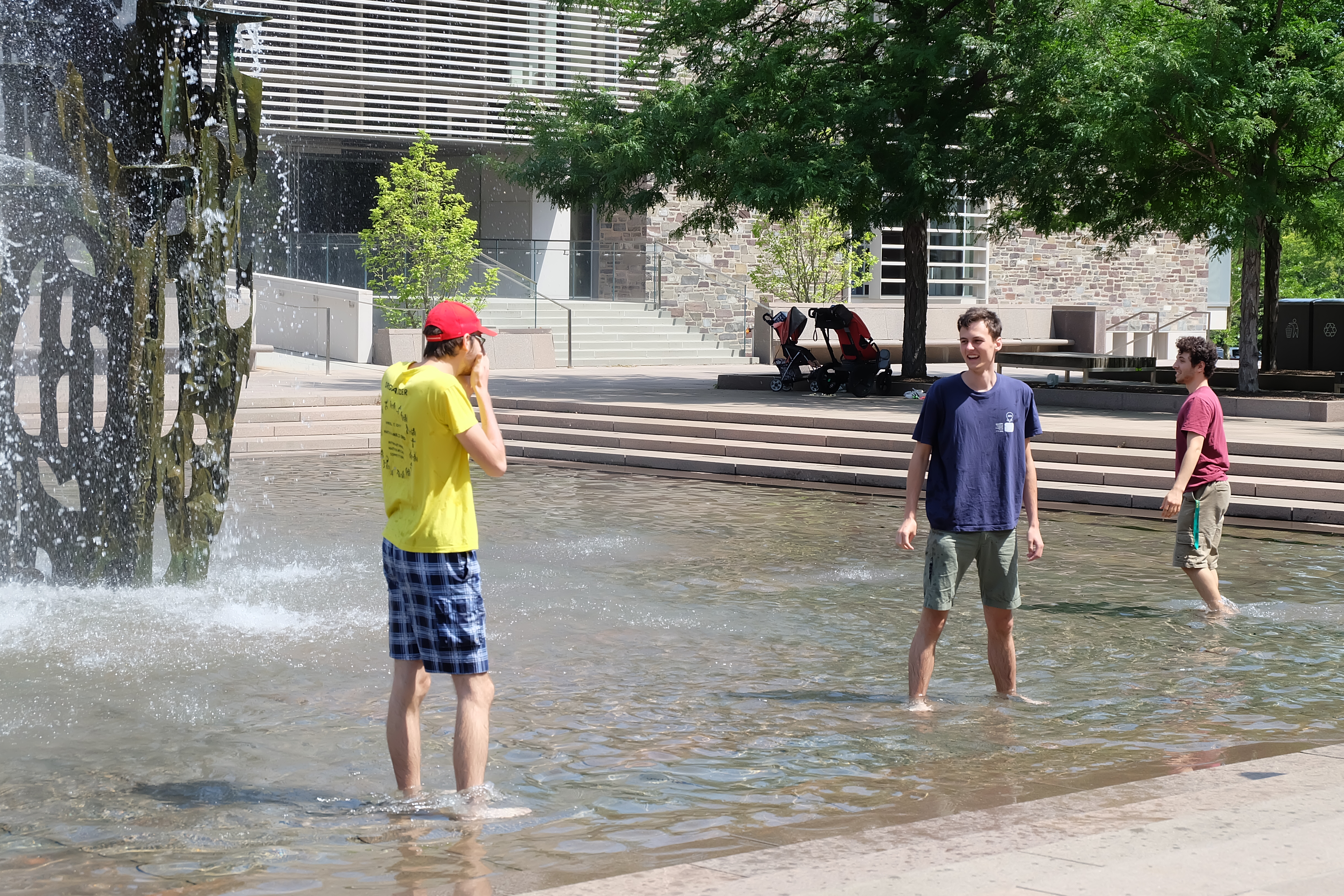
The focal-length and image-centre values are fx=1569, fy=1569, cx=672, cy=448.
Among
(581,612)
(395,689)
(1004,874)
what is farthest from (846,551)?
(1004,874)

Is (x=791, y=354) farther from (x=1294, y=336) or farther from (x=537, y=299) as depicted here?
(x=537, y=299)

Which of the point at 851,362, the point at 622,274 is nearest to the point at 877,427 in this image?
the point at 851,362

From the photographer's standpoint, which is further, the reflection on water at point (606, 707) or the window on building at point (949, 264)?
the window on building at point (949, 264)

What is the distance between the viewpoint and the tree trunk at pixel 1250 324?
803 inches

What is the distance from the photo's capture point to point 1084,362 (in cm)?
2281

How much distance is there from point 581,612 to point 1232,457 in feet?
26.4

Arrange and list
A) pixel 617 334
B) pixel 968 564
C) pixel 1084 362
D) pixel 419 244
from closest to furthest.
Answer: pixel 968 564
pixel 1084 362
pixel 419 244
pixel 617 334

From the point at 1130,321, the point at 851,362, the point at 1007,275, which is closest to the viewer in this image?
the point at 851,362

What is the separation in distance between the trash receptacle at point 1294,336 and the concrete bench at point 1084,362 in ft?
6.24

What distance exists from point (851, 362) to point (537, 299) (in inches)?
429

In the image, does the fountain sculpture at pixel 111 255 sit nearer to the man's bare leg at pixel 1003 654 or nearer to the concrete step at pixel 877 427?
the man's bare leg at pixel 1003 654

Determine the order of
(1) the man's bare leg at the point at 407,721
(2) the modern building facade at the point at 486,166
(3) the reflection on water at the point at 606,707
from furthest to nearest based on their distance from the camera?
(2) the modern building facade at the point at 486,166, (1) the man's bare leg at the point at 407,721, (3) the reflection on water at the point at 606,707

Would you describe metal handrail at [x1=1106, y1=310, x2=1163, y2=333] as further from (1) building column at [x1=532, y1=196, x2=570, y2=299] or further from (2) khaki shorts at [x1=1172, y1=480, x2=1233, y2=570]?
(2) khaki shorts at [x1=1172, y1=480, x2=1233, y2=570]

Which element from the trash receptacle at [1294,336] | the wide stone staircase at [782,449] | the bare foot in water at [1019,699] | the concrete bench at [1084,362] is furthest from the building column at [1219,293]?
the bare foot in water at [1019,699]
